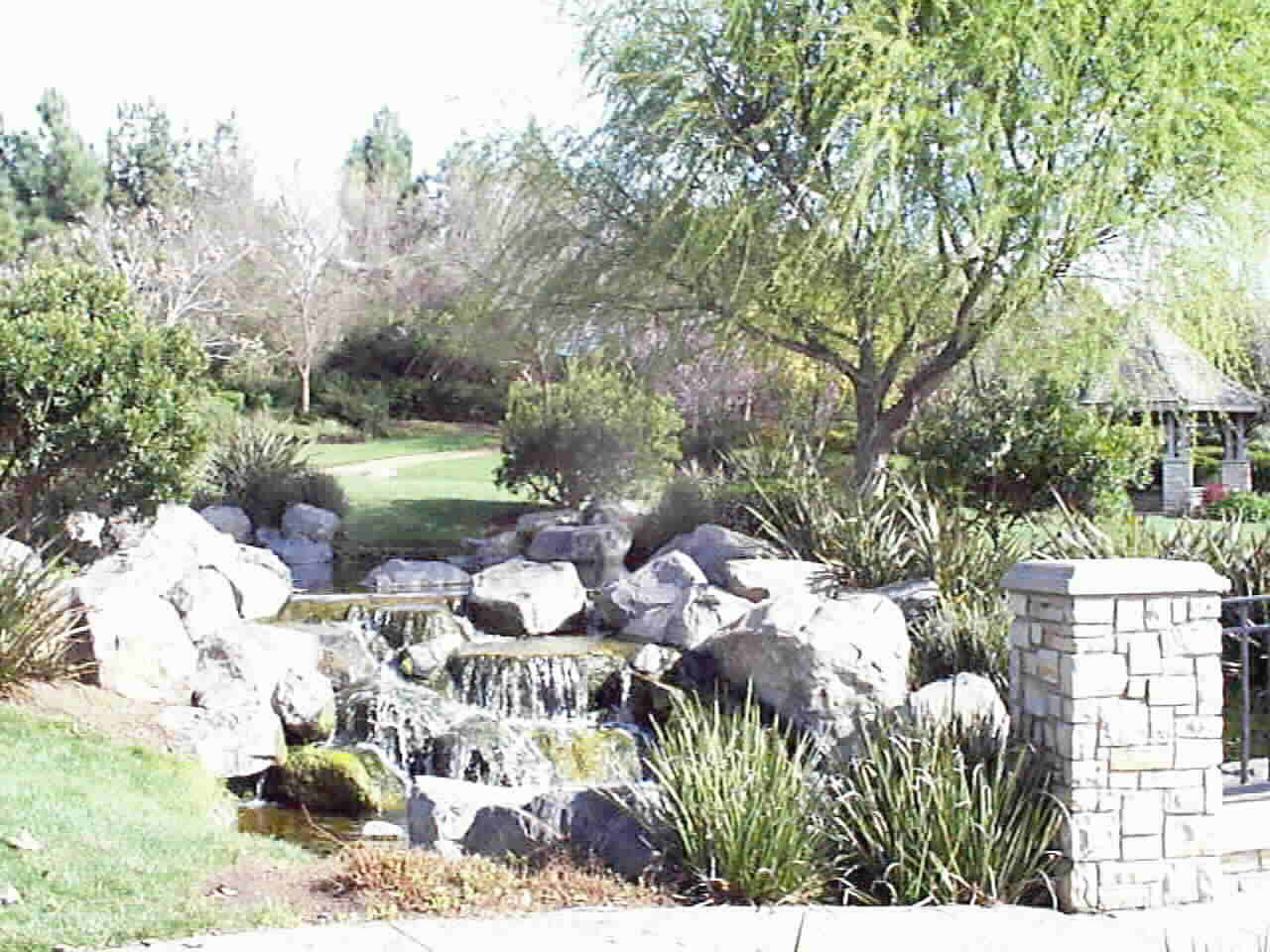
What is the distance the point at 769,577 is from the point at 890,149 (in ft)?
16.0

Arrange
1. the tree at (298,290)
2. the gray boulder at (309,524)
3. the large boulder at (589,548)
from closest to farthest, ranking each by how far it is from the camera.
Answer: the large boulder at (589,548), the gray boulder at (309,524), the tree at (298,290)

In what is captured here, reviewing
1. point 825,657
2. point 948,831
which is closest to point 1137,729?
point 948,831

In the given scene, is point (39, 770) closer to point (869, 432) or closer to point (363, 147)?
point (869, 432)

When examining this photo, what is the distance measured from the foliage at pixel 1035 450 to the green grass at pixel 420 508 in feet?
27.4

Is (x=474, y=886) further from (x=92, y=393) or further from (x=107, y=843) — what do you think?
(x=92, y=393)

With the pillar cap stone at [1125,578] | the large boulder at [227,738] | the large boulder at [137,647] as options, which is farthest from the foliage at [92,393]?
the pillar cap stone at [1125,578]

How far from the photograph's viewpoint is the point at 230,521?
20125 millimetres

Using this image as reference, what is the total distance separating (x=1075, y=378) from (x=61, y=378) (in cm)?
1156

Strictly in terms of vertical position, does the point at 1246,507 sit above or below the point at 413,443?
below

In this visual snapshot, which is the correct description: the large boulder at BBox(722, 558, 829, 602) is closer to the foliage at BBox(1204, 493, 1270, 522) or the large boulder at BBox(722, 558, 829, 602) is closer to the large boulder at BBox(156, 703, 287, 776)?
the large boulder at BBox(156, 703, 287, 776)

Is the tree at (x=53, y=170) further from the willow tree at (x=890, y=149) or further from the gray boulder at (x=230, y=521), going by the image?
the willow tree at (x=890, y=149)

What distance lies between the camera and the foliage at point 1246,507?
24.6 m

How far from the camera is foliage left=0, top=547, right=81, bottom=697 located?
9680 millimetres

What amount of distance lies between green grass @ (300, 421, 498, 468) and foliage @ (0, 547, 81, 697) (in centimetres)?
2034
